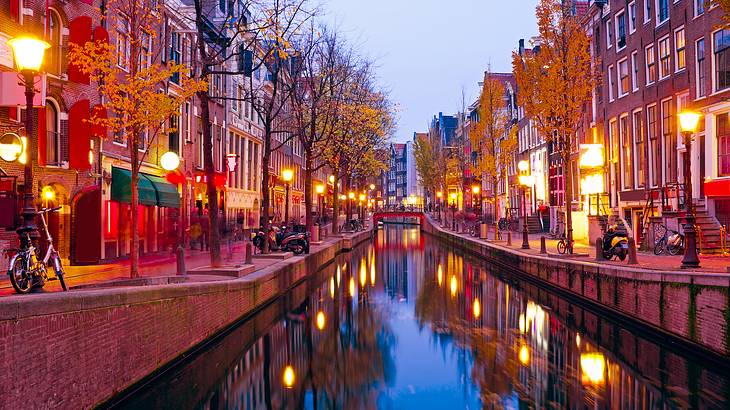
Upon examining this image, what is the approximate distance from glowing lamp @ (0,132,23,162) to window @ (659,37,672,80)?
26800 mm

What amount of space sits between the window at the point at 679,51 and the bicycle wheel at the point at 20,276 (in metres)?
27.3

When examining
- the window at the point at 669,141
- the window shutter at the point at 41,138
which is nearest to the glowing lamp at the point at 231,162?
the window shutter at the point at 41,138

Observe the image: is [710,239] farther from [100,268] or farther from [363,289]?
[100,268]

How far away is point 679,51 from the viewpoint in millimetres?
28719

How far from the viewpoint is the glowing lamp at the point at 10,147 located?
17725 mm

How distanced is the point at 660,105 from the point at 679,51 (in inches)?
112

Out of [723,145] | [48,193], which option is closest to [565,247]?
[723,145]

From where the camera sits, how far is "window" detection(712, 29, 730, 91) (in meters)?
24.5

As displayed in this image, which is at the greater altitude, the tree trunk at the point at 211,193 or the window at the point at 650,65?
the window at the point at 650,65

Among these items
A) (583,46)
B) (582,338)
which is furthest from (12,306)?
(583,46)

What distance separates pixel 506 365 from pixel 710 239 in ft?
48.0

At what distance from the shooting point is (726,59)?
24.7 meters

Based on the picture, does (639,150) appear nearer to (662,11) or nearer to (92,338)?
(662,11)

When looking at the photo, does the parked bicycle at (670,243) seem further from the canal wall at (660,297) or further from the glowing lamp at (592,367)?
the glowing lamp at (592,367)
